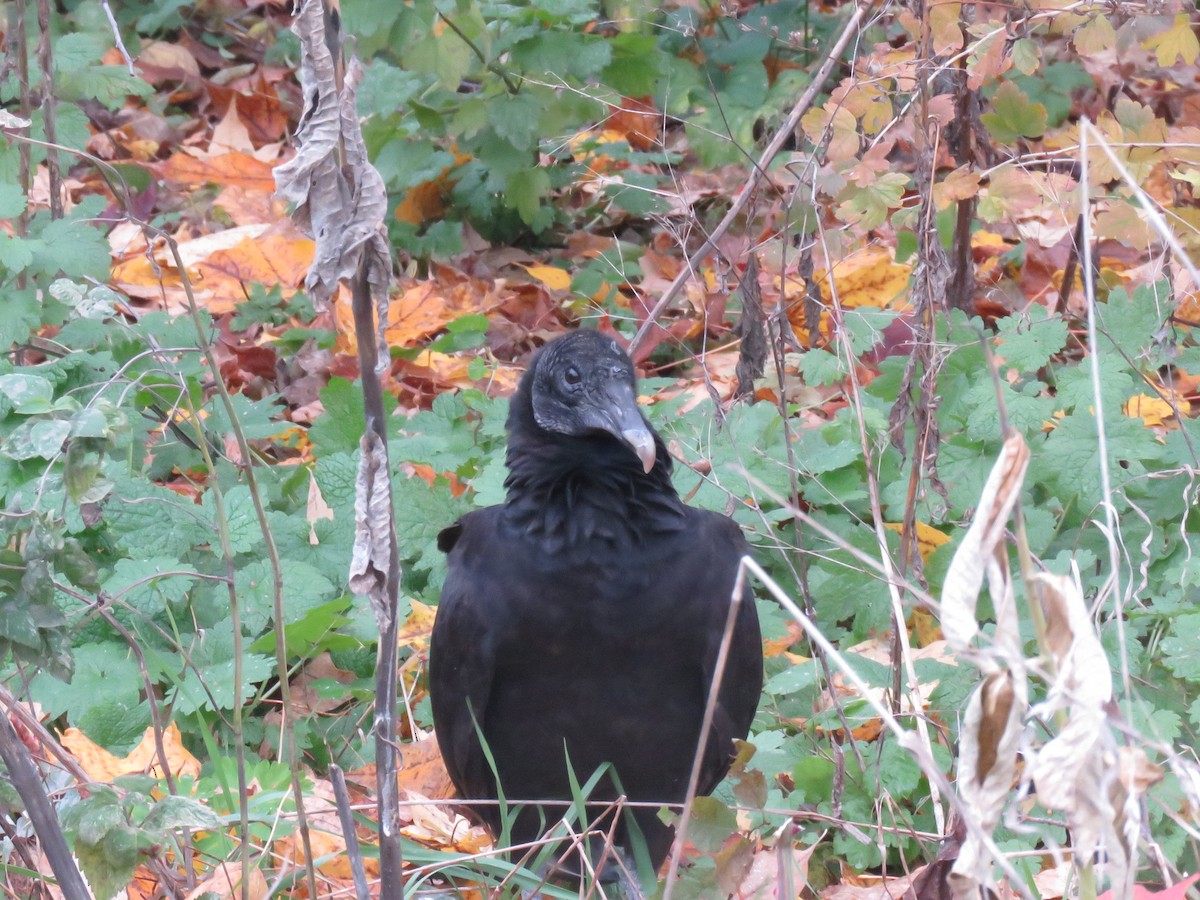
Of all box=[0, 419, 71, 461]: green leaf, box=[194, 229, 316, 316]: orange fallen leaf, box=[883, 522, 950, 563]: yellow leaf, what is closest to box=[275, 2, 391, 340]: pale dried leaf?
box=[0, 419, 71, 461]: green leaf

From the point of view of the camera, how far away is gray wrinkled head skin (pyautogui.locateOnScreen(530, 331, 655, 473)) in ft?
8.28

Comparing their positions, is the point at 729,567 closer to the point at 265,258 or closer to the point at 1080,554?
the point at 1080,554

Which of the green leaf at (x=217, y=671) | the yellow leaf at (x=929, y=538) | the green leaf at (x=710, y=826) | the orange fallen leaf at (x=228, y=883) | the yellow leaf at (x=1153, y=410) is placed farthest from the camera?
the yellow leaf at (x=1153, y=410)

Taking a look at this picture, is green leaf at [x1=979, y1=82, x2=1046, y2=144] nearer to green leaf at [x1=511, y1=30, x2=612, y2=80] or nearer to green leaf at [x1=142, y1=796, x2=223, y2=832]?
green leaf at [x1=511, y1=30, x2=612, y2=80]

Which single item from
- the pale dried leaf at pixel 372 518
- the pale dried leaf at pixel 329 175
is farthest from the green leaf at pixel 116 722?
the pale dried leaf at pixel 329 175

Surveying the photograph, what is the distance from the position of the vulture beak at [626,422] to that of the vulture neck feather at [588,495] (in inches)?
2.6

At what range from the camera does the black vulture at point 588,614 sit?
250 centimetres

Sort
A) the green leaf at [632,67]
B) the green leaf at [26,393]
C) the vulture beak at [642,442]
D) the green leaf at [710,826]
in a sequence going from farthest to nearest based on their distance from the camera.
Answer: the green leaf at [632,67], the vulture beak at [642,442], the green leaf at [710,826], the green leaf at [26,393]

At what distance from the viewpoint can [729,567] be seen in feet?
8.50

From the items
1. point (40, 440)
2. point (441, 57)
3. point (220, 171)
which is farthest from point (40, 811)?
point (220, 171)

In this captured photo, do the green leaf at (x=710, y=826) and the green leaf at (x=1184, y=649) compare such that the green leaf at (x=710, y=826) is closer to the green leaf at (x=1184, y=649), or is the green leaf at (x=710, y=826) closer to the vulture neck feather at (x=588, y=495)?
the vulture neck feather at (x=588, y=495)

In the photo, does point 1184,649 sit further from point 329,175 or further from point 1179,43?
point 329,175

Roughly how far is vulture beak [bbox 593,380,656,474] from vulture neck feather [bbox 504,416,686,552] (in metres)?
0.06

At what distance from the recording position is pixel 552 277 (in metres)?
5.12
